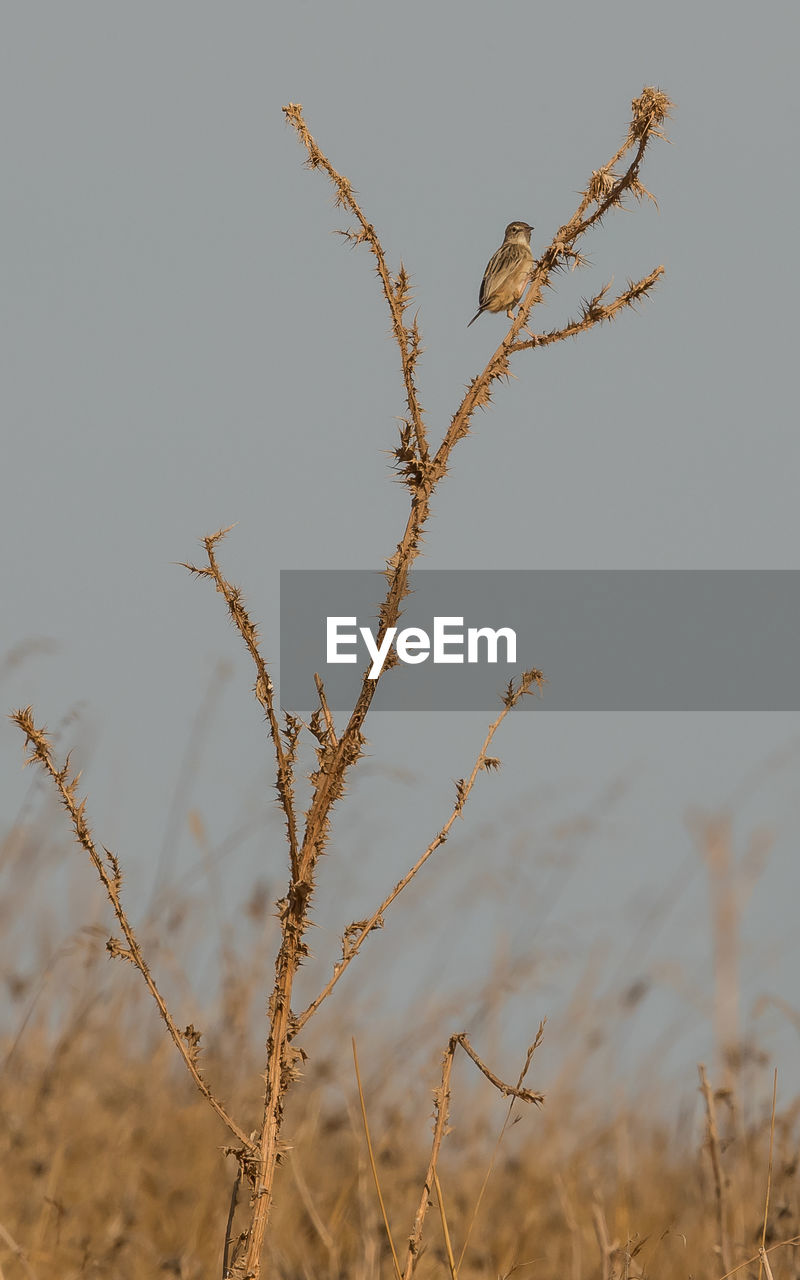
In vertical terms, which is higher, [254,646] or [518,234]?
[518,234]

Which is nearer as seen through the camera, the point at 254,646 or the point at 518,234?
the point at 254,646

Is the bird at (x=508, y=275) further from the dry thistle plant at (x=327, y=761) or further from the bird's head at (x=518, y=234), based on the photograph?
the dry thistle plant at (x=327, y=761)

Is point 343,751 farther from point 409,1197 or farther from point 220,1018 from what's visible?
point 220,1018

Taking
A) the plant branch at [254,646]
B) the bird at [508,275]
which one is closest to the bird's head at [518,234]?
the bird at [508,275]

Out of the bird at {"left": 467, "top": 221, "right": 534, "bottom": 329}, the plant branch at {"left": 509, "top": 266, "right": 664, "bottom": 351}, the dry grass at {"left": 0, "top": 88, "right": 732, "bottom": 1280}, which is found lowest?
the dry grass at {"left": 0, "top": 88, "right": 732, "bottom": 1280}

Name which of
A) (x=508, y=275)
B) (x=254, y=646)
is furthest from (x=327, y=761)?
(x=508, y=275)

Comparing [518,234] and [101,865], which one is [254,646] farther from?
[518,234]

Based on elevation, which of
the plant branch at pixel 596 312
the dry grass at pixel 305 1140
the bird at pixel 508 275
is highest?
the bird at pixel 508 275

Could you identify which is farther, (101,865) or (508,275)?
(508,275)

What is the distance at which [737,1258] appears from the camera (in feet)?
10.5

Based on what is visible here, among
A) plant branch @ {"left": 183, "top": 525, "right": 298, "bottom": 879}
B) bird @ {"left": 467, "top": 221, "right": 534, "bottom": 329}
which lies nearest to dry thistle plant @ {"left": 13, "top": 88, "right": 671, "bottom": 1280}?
plant branch @ {"left": 183, "top": 525, "right": 298, "bottom": 879}

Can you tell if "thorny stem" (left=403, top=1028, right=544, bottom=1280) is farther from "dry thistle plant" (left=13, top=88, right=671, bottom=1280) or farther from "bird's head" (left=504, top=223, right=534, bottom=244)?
"bird's head" (left=504, top=223, right=534, bottom=244)

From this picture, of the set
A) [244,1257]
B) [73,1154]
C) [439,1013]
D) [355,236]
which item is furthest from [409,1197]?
[355,236]

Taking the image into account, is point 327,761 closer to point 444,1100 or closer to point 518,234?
point 444,1100
